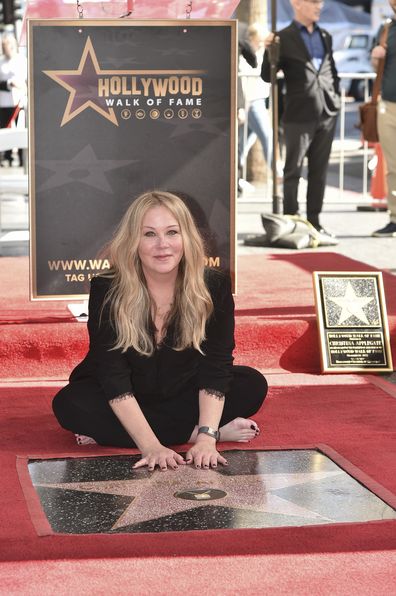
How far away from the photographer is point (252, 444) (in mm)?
4629

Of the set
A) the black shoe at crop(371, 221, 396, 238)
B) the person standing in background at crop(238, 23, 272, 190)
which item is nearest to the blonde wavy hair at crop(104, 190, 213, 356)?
the black shoe at crop(371, 221, 396, 238)

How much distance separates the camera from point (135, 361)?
4.48 metres

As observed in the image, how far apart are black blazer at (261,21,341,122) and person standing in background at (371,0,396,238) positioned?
0.39m

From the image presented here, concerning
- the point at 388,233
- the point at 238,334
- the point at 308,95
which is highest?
the point at 308,95

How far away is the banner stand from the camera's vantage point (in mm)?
5871

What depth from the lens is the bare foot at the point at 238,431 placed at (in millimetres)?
4618

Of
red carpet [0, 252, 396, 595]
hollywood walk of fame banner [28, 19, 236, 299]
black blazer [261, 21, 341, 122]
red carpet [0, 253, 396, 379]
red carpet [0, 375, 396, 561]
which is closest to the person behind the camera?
red carpet [0, 252, 396, 595]

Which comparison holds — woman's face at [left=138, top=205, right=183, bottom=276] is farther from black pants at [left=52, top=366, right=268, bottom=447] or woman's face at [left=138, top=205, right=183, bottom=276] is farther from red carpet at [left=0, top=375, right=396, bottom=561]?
red carpet at [left=0, top=375, right=396, bottom=561]

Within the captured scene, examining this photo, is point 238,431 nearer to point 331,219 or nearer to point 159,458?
point 159,458

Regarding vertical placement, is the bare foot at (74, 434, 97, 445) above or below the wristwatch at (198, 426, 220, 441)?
below

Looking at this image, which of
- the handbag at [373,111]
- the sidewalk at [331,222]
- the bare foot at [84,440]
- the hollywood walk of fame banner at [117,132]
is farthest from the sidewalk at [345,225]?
the bare foot at [84,440]

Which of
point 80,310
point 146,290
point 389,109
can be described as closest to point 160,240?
point 146,290

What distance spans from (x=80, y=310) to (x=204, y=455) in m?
1.85

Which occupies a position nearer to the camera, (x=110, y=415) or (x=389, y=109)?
(x=110, y=415)
